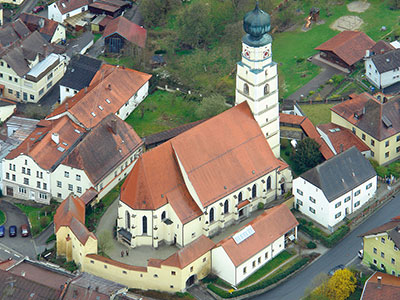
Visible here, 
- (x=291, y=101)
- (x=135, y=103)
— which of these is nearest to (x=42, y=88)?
(x=135, y=103)

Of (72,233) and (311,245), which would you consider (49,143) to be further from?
(311,245)

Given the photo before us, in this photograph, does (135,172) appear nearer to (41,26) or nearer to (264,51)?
(264,51)

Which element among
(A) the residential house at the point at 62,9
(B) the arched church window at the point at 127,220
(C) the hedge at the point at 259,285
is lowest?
(C) the hedge at the point at 259,285

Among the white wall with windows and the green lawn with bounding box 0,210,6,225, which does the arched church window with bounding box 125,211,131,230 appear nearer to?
the green lawn with bounding box 0,210,6,225

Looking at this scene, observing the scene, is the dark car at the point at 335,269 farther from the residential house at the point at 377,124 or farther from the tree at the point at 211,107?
the tree at the point at 211,107

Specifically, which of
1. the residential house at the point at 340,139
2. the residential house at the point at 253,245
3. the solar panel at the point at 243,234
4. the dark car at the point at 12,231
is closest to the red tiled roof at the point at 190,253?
the residential house at the point at 253,245

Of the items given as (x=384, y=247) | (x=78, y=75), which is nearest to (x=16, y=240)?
(x=78, y=75)
